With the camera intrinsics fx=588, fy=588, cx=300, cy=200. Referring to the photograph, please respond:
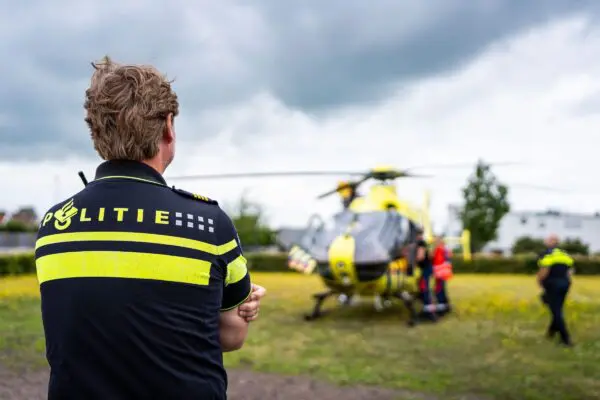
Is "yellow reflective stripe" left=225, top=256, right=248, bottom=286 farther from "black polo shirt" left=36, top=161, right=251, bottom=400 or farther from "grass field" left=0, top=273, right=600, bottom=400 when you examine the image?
"grass field" left=0, top=273, right=600, bottom=400

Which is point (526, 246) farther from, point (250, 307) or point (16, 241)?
point (250, 307)

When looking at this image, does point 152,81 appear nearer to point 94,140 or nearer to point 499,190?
point 94,140

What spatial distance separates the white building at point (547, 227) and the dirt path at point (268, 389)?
6622 centimetres

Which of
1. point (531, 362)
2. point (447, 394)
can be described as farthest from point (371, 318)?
point (447, 394)

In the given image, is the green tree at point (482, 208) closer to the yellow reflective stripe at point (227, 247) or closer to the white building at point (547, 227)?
the white building at point (547, 227)

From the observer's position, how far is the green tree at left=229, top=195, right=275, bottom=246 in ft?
199

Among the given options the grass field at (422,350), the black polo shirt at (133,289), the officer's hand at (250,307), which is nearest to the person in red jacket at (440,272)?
the grass field at (422,350)

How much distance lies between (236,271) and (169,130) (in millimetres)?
486

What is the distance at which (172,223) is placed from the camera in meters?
1.70

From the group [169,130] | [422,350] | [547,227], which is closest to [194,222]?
[169,130]

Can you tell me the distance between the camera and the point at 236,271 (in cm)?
184

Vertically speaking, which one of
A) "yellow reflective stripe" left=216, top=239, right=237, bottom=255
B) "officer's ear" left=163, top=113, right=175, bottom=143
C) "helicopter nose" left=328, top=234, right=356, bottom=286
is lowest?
"helicopter nose" left=328, top=234, right=356, bottom=286

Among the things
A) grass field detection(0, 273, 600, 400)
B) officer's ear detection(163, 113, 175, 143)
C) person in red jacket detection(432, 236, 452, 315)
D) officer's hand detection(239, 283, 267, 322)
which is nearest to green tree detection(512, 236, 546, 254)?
grass field detection(0, 273, 600, 400)

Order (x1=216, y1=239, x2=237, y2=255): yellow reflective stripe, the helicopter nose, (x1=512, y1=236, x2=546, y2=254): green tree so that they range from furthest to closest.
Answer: (x1=512, y1=236, x2=546, y2=254): green tree → the helicopter nose → (x1=216, y1=239, x2=237, y2=255): yellow reflective stripe
